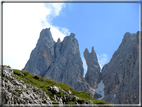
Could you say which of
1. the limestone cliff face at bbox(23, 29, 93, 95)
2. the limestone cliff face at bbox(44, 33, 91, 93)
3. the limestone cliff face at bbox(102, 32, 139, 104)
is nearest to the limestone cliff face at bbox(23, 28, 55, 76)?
the limestone cliff face at bbox(23, 29, 93, 95)

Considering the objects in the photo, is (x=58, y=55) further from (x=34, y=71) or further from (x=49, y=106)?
(x=49, y=106)

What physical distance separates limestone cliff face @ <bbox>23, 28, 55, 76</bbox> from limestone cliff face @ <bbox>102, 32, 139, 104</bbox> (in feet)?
181

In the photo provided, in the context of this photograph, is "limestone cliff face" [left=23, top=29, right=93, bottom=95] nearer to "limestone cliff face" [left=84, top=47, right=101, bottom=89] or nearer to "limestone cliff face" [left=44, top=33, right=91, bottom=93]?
"limestone cliff face" [left=44, top=33, right=91, bottom=93]

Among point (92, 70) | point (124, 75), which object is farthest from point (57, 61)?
point (124, 75)

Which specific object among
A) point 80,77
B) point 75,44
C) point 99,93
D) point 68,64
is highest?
point 75,44

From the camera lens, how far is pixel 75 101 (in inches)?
687

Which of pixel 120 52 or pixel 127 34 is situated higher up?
pixel 127 34

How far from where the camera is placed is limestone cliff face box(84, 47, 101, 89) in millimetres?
139875

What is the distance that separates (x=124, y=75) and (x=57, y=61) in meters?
60.6

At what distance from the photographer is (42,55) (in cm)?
13762

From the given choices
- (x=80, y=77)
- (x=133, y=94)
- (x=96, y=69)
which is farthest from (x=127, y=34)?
(x=133, y=94)

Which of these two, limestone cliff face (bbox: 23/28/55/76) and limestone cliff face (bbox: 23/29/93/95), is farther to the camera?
limestone cliff face (bbox: 23/28/55/76)

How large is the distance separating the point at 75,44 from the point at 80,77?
33.0 metres

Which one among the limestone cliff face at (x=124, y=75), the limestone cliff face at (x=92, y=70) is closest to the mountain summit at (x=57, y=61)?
the limestone cliff face at (x=92, y=70)
